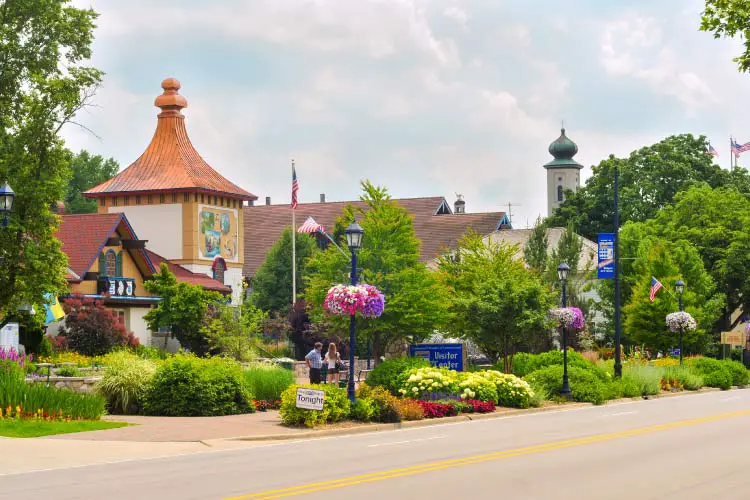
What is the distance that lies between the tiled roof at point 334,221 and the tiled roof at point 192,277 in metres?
27.4

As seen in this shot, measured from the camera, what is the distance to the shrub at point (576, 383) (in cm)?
3541

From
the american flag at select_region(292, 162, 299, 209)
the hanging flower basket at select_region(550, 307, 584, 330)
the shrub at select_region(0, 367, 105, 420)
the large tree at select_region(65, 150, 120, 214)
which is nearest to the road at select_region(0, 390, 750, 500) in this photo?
the shrub at select_region(0, 367, 105, 420)

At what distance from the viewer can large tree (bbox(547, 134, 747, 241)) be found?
95188mm

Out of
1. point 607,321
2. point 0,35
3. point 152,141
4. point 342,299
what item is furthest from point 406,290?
point 152,141

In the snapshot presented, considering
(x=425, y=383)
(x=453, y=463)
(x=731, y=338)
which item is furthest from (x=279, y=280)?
(x=453, y=463)

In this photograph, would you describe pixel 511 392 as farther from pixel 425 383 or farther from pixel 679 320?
pixel 679 320

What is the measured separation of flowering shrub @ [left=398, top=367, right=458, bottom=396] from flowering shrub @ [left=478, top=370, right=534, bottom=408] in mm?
1409

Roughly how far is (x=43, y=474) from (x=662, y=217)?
68021 millimetres

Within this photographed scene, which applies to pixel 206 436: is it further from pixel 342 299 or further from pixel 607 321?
pixel 607 321

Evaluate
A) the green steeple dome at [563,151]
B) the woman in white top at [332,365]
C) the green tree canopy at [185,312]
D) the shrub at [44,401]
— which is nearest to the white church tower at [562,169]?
the green steeple dome at [563,151]

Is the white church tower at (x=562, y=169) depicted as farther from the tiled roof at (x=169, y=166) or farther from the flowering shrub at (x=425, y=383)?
the flowering shrub at (x=425, y=383)

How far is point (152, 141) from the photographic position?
256 ft

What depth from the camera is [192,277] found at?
70.3m

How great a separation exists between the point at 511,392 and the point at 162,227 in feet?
150
